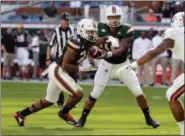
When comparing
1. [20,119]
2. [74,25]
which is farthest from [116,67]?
[74,25]

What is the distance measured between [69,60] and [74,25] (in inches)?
436

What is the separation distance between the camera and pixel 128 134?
32.3 feet

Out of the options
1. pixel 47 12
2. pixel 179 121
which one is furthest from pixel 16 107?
pixel 47 12

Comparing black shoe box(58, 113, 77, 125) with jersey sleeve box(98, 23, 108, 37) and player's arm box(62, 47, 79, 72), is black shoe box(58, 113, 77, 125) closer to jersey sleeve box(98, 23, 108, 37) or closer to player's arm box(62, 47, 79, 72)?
player's arm box(62, 47, 79, 72)

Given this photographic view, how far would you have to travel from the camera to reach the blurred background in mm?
19391

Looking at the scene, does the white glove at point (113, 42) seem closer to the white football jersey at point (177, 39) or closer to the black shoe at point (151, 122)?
the black shoe at point (151, 122)

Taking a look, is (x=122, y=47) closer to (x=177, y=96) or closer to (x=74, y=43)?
(x=74, y=43)

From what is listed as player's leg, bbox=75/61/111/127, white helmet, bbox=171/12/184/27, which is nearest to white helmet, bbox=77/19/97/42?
player's leg, bbox=75/61/111/127

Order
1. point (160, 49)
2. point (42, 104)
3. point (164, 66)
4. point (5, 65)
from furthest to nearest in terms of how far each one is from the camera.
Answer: point (5, 65) < point (164, 66) < point (42, 104) < point (160, 49)

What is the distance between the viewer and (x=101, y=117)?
12062 mm

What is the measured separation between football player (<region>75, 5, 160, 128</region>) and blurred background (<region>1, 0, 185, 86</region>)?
7636 mm

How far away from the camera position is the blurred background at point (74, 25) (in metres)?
19.4

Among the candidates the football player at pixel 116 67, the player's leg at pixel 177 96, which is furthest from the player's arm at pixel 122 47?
the player's leg at pixel 177 96

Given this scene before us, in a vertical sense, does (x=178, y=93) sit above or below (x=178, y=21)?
below
